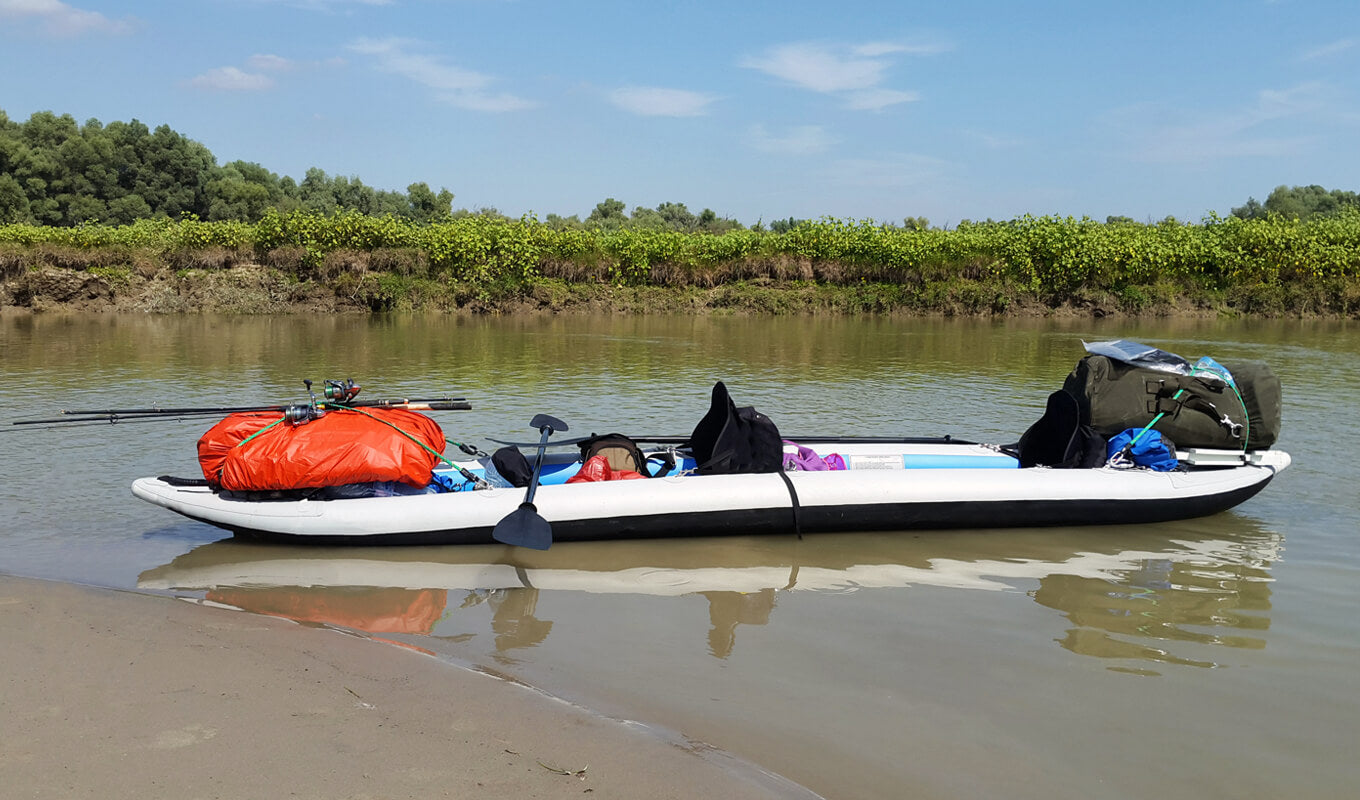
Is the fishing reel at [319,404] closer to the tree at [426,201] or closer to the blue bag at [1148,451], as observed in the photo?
the blue bag at [1148,451]

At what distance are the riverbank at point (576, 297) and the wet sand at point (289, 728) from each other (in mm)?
22093

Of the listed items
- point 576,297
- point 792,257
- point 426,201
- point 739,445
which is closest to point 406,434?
point 739,445

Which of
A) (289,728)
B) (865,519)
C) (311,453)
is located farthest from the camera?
(865,519)

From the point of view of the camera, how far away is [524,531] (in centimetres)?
506

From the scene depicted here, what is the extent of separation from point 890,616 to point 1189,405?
2984mm

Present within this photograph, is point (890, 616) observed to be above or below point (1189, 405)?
below

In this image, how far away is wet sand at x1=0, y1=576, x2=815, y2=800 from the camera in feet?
8.96

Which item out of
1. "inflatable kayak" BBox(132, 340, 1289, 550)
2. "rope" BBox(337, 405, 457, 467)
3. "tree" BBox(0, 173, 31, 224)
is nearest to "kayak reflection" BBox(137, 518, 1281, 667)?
"inflatable kayak" BBox(132, 340, 1289, 550)

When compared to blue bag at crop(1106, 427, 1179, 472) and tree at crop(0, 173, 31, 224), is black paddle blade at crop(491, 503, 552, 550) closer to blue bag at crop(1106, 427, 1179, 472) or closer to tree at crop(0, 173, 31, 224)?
blue bag at crop(1106, 427, 1179, 472)

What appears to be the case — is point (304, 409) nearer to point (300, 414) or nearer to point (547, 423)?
point (300, 414)

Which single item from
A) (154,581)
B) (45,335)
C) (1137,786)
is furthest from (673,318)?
(1137,786)

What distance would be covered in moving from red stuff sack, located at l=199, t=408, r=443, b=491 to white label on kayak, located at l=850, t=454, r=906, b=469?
263 centimetres

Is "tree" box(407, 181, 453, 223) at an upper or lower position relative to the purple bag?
upper

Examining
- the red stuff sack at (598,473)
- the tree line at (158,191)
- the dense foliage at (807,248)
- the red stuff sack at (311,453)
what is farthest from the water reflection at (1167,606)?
the tree line at (158,191)
